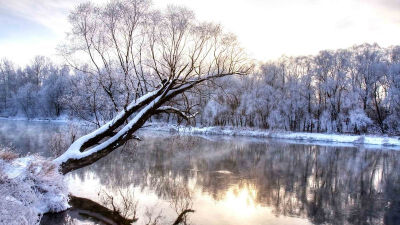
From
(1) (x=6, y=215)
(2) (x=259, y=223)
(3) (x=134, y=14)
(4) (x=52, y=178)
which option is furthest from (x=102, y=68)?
(2) (x=259, y=223)

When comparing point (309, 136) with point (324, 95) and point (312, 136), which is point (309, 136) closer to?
point (312, 136)

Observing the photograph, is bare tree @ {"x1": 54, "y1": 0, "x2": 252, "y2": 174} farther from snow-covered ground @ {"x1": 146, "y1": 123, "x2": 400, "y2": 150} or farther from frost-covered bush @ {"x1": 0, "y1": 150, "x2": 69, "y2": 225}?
snow-covered ground @ {"x1": 146, "y1": 123, "x2": 400, "y2": 150}

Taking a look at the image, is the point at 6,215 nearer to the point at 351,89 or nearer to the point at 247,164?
the point at 247,164

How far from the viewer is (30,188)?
29.3ft

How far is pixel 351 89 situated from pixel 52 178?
45.6 metres

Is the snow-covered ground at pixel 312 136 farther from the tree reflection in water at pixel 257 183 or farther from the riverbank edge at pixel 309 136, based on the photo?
the tree reflection in water at pixel 257 183

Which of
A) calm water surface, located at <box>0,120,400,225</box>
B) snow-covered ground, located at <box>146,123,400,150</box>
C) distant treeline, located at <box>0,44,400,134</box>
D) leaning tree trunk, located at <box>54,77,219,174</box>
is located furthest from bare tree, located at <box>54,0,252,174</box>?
distant treeline, located at <box>0,44,400,134</box>

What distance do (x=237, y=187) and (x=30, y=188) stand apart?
9.10 m

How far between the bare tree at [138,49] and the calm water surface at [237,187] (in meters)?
1.98

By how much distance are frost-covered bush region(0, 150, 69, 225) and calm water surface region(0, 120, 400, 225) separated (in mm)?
565

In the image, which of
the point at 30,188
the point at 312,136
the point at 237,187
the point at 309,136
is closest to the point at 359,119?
the point at 312,136

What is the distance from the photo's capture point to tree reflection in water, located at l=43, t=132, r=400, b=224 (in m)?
11.7

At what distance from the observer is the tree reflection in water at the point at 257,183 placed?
11.7 metres

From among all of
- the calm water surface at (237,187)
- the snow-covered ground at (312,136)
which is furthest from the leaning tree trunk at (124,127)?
the snow-covered ground at (312,136)
